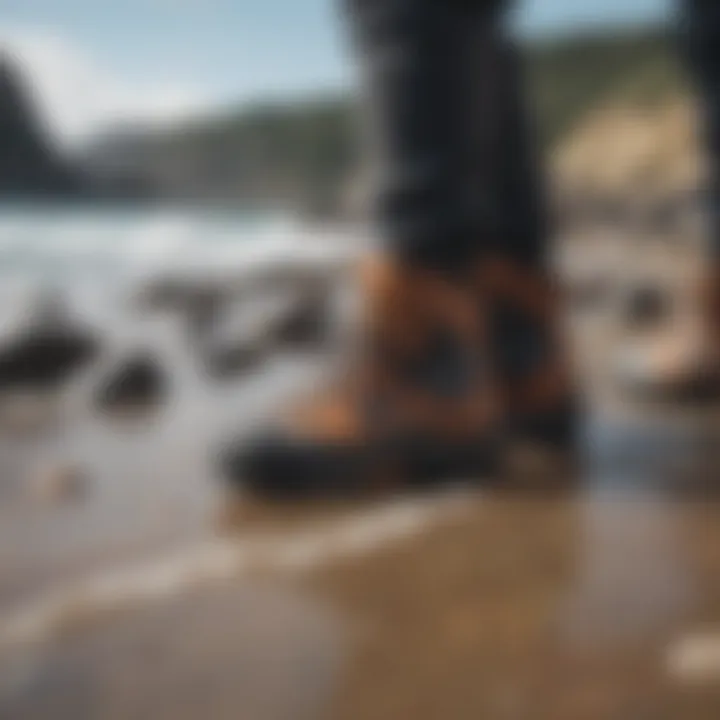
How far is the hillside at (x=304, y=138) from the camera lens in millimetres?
485

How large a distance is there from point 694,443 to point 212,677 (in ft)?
1.15

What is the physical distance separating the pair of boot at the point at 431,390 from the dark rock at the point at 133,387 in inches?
2.5

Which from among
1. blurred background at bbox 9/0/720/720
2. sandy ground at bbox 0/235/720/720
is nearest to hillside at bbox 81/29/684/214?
blurred background at bbox 9/0/720/720

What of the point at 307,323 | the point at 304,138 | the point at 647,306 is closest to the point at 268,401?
the point at 307,323

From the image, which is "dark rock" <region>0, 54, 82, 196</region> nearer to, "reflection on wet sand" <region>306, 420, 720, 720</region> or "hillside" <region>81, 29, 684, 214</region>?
"hillside" <region>81, 29, 684, 214</region>

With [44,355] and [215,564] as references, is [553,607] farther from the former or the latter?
[44,355]

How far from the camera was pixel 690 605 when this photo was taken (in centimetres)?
45

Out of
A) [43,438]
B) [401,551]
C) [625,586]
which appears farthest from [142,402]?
[625,586]

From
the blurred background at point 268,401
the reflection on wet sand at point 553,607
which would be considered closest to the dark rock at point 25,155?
the blurred background at point 268,401

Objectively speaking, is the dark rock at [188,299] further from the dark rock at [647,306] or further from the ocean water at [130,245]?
the dark rock at [647,306]

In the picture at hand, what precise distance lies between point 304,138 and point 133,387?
17 cm

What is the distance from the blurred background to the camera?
0.41m

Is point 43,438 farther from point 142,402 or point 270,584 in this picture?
point 270,584

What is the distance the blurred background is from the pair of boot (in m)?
0.02
